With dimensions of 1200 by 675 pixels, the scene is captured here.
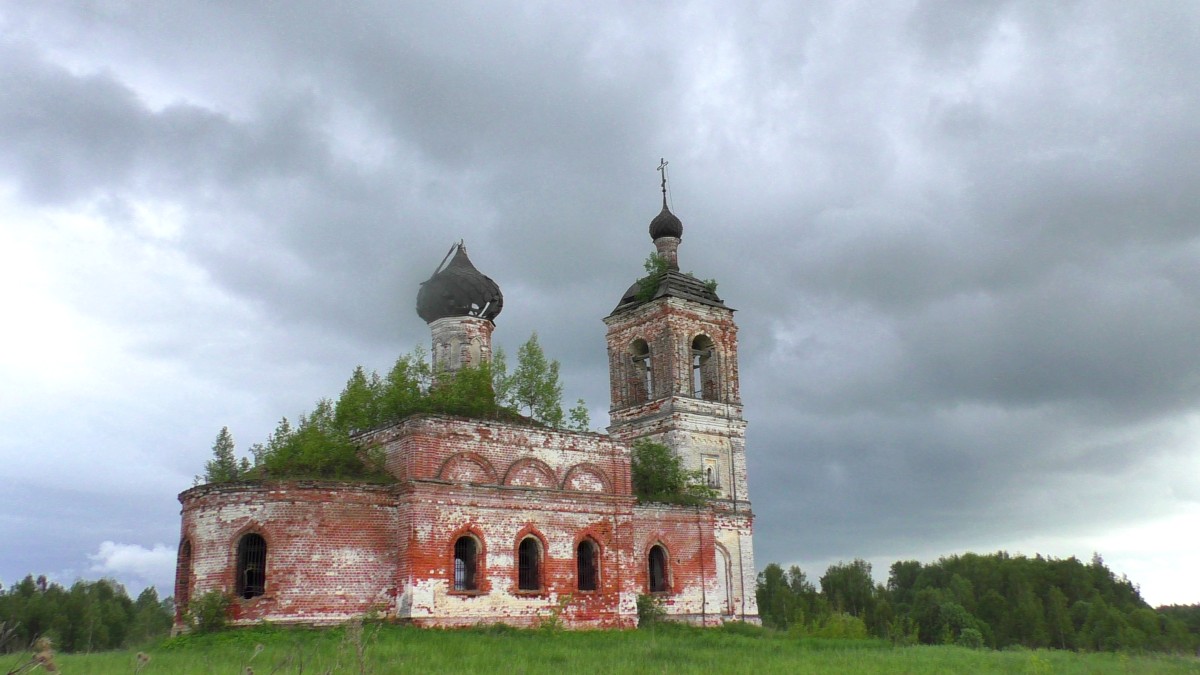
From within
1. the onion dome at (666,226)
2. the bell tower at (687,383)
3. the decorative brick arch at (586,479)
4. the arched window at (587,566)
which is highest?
the onion dome at (666,226)

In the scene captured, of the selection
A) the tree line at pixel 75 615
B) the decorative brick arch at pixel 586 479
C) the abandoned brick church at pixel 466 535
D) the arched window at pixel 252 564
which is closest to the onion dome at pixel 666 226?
the abandoned brick church at pixel 466 535

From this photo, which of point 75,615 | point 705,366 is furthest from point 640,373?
point 75,615

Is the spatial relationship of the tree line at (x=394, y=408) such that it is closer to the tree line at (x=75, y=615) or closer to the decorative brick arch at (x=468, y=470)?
the decorative brick arch at (x=468, y=470)

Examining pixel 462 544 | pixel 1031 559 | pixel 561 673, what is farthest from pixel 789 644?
pixel 1031 559

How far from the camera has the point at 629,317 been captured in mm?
33344

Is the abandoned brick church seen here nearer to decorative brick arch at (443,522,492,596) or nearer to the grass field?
decorative brick arch at (443,522,492,596)

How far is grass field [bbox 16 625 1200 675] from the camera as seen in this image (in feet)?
45.7

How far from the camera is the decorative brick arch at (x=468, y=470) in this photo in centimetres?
2100

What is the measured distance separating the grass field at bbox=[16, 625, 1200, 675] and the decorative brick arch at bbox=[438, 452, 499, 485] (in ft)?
11.0

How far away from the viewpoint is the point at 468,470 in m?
21.3

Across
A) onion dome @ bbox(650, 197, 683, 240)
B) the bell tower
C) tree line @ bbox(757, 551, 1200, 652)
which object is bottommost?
tree line @ bbox(757, 551, 1200, 652)

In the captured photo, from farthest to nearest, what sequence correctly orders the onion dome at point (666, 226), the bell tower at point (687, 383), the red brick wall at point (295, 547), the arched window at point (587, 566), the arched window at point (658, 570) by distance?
the onion dome at point (666, 226) < the bell tower at point (687, 383) < the arched window at point (658, 570) < the arched window at point (587, 566) < the red brick wall at point (295, 547)

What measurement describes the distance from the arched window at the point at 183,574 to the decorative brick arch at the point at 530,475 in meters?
6.98

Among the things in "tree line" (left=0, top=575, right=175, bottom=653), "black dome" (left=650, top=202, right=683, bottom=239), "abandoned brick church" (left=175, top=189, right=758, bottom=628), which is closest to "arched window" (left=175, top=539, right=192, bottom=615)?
"abandoned brick church" (left=175, top=189, right=758, bottom=628)
